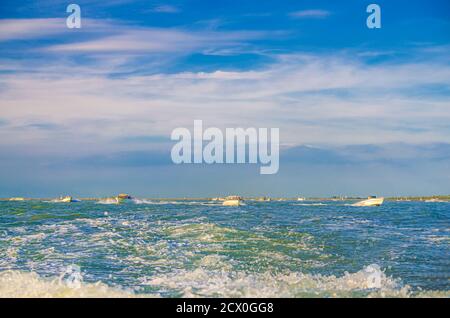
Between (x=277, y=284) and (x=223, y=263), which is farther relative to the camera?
(x=223, y=263)

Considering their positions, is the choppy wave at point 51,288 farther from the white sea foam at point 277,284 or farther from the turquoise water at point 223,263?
the white sea foam at point 277,284

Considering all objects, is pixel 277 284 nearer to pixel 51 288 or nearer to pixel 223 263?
pixel 223 263

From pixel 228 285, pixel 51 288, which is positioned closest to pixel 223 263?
pixel 228 285

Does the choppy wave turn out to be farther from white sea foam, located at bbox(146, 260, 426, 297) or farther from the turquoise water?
white sea foam, located at bbox(146, 260, 426, 297)

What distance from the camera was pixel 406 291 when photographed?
12125 mm

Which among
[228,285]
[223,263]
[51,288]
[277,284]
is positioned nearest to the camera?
[51,288]

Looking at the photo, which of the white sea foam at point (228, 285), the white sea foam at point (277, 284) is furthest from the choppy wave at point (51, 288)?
the white sea foam at point (277, 284)

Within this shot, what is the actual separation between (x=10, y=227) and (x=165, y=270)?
61.7 ft

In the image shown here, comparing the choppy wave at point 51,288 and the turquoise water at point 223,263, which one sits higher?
the choppy wave at point 51,288

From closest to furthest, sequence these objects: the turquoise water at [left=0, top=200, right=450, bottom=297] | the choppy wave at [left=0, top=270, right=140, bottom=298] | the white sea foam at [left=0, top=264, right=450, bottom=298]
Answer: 1. the choppy wave at [left=0, top=270, right=140, bottom=298]
2. the white sea foam at [left=0, top=264, right=450, bottom=298]
3. the turquoise water at [left=0, top=200, right=450, bottom=297]

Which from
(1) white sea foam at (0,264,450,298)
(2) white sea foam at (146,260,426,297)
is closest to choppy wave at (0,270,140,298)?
(1) white sea foam at (0,264,450,298)

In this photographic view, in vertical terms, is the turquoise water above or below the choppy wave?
below

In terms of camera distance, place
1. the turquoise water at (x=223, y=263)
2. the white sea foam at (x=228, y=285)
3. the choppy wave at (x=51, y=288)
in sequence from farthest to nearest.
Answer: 1. the turquoise water at (x=223, y=263)
2. the white sea foam at (x=228, y=285)
3. the choppy wave at (x=51, y=288)

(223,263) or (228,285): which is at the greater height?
(228,285)
